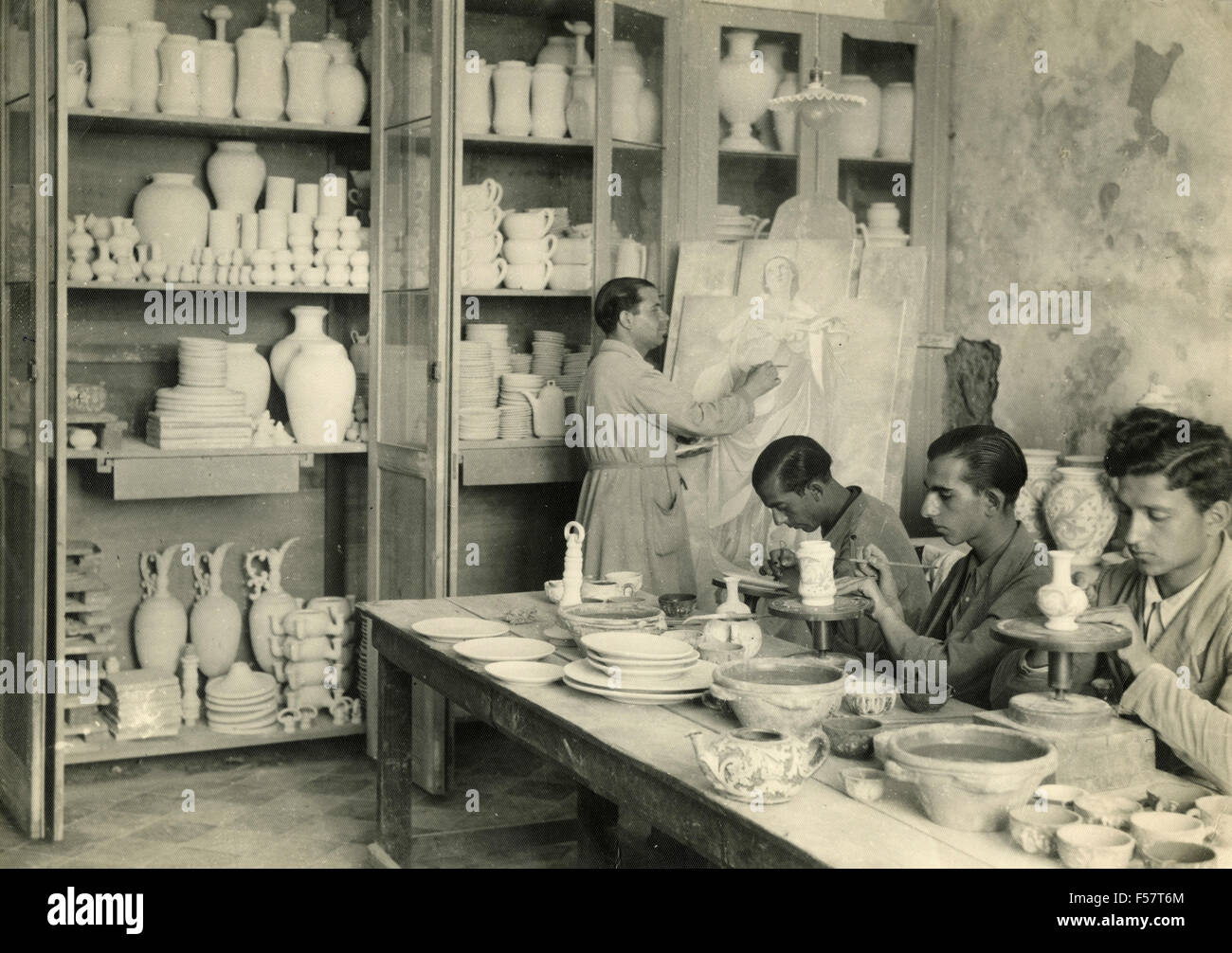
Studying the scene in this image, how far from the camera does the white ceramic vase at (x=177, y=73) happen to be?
511 centimetres

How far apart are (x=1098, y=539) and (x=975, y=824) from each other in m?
2.95

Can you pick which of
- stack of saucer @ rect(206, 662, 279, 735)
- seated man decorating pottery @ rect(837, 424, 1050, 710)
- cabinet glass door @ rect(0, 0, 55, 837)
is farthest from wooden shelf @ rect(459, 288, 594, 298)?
seated man decorating pottery @ rect(837, 424, 1050, 710)

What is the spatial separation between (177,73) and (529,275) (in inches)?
59.0

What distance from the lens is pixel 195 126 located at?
5.21 m

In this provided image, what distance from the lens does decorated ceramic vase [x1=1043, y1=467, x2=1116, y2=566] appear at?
479cm

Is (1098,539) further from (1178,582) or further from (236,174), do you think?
(236,174)

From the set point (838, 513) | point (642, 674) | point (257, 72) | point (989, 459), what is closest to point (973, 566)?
point (989, 459)

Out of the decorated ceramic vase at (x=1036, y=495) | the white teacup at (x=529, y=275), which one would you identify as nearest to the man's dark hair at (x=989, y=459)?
the decorated ceramic vase at (x=1036, y=495)

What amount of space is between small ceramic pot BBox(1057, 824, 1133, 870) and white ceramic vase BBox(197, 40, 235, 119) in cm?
424

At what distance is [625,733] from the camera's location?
261cm

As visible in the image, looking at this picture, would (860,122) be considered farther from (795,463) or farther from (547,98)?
(795,463)

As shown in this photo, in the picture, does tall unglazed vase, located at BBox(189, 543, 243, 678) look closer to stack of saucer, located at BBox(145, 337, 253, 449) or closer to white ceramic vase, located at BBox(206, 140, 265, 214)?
stack of saucer, located at BBox(145, 337, 253, 449)
